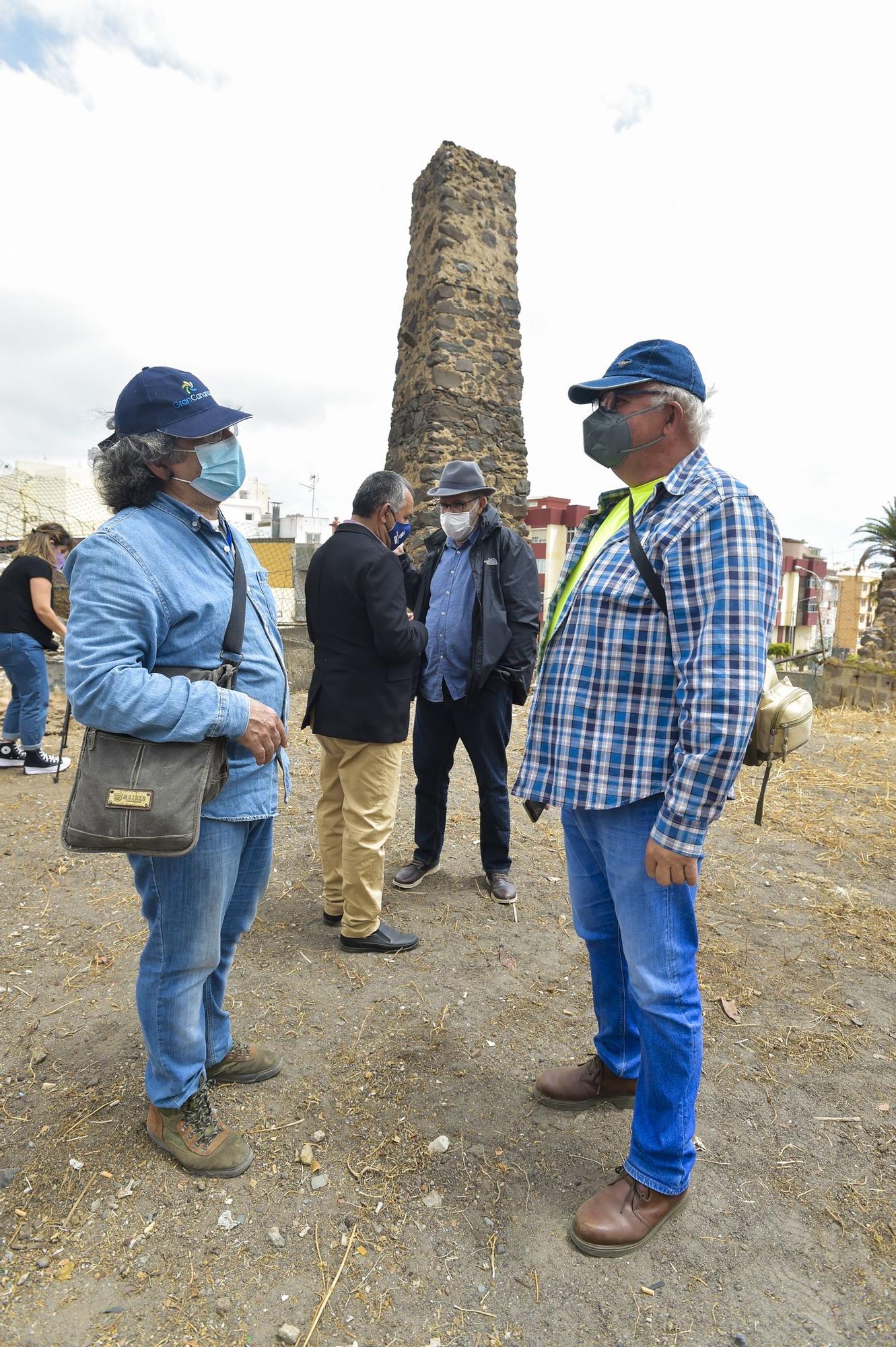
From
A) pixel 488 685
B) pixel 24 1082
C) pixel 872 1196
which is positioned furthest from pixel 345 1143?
pixel 488 685

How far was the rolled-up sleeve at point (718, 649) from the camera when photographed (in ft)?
5.20

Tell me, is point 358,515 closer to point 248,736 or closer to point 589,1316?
point 248,736

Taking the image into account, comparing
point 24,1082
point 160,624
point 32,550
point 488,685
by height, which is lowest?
point 24,1082

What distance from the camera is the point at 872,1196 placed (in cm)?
205

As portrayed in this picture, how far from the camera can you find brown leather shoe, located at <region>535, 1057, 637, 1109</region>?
7.73ft

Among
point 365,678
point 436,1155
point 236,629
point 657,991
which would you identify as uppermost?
point 236,629

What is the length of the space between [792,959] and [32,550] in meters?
5.90

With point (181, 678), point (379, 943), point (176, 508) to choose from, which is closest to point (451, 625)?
point (379, 943)

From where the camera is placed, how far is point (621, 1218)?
186cm

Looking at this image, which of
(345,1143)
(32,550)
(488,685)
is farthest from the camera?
(32,550)

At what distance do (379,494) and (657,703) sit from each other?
73.0 inches

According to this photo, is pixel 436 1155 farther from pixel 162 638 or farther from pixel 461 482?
pixel 461 482

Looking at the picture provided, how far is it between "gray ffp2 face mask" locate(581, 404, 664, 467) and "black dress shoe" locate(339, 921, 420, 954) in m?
2.35

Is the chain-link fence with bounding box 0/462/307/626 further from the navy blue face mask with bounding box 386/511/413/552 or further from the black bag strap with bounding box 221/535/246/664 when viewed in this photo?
the black bag strap with bounding box 221/535/246/664
